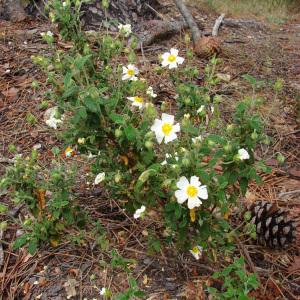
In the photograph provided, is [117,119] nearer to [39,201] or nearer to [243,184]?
[243,184]

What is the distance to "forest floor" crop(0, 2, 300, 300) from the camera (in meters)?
1.89

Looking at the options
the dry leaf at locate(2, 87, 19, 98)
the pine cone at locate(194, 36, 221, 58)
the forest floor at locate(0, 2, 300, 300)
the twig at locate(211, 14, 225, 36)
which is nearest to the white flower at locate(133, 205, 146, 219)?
the forest floor at locate(0, 2, 300, 300)

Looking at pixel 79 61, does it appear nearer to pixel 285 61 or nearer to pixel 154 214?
pixel 154 214

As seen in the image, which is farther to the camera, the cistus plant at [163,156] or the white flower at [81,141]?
the white flower at [81,141]

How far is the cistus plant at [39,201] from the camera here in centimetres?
181

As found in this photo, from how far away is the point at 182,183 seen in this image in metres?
1.46

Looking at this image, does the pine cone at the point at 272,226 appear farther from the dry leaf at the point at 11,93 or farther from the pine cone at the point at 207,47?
the dry leaf at the point at 11,93

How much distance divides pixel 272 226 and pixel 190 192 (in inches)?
27.5

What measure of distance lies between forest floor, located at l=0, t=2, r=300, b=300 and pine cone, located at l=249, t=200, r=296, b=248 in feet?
0.18

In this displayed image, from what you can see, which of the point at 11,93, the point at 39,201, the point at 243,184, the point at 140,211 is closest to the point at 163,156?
the point at 140,211

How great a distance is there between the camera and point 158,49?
3.61m

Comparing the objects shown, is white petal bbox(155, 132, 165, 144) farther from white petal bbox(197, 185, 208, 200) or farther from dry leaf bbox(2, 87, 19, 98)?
dry leaf bbox(2, 87, 19, 98)

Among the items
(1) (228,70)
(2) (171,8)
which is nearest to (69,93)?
(1) (228,70)

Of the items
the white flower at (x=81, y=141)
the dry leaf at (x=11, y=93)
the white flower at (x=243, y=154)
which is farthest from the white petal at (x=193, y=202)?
the dry leaf at (x=11, y=93)
